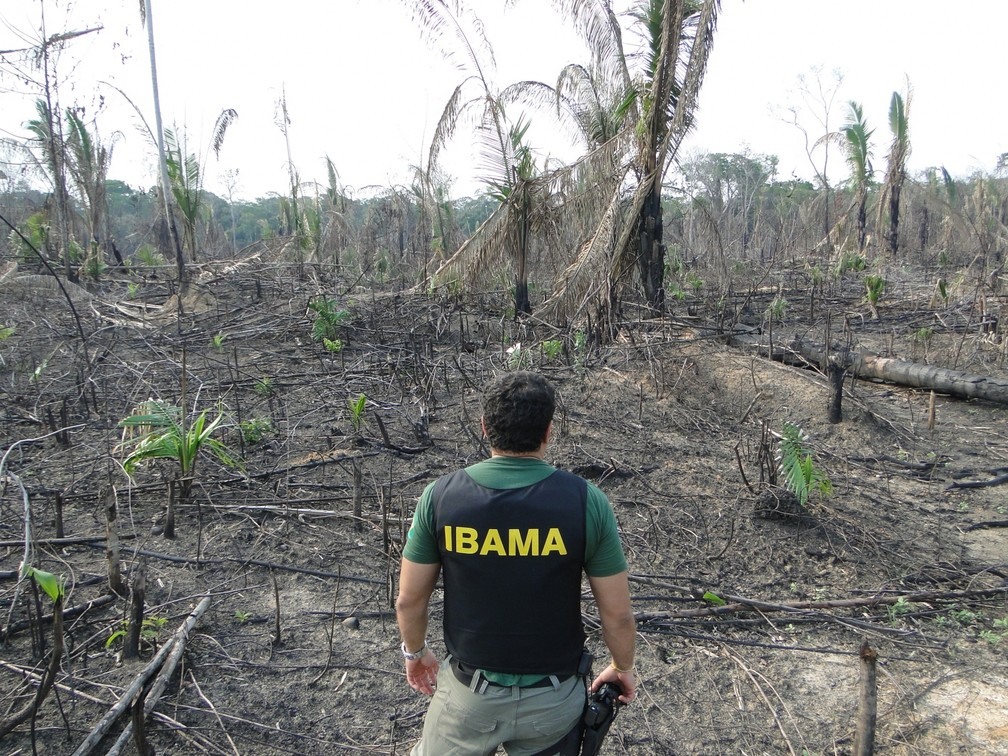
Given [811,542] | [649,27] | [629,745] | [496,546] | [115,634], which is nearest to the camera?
[496,546]

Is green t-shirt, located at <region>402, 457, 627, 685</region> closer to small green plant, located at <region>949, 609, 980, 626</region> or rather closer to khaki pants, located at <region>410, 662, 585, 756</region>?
khaki pants, located at <region>410, 662, 585, 756</region>

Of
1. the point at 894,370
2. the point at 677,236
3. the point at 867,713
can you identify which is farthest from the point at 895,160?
the point at 867,713

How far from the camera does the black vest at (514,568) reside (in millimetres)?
1688

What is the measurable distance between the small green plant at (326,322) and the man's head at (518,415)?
24.2 feet

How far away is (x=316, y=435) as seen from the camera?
19.7ft

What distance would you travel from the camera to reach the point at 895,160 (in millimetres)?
21219

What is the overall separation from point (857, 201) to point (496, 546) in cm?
2320

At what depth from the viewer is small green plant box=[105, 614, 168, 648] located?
309 cm

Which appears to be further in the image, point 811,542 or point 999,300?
point 999,300

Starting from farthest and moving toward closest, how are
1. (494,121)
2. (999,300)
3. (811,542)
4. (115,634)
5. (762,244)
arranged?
(762,244), (999,300), (494,121), (811,542), (115,634)

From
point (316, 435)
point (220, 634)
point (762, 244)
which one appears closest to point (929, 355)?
point (316, 435)

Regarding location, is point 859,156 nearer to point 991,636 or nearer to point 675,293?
point 675,293

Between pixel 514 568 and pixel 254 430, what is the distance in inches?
176

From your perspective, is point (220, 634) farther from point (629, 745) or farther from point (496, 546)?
point (496, 546)
